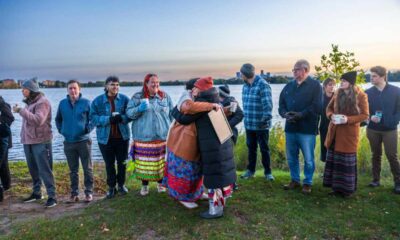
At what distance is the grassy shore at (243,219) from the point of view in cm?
454

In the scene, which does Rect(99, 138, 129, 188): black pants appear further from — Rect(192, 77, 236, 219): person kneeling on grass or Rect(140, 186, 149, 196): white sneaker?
Rect(192, 77, 236, 219): person kneeling on grass

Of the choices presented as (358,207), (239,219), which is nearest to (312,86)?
(358,207)

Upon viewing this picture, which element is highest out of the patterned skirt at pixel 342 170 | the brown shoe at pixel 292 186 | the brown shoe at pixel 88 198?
the patterned skirt at pixel 342 170

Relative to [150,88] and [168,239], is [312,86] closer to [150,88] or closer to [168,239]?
[150,88]

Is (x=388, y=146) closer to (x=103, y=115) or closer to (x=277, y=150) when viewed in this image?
(x=277, y=150)

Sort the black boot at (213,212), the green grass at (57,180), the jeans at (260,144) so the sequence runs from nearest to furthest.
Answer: the black boot at (213,212) < the jeans at (260,144) < the green grass at (57,180)

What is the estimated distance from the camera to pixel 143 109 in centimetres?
546

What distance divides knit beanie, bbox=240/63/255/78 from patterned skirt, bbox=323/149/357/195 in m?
1.96

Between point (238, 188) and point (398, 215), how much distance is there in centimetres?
258

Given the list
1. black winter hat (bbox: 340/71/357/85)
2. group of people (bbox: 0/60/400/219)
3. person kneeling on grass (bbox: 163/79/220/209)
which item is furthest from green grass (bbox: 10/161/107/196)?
black winter hat (bbox: 340/71/357/85)

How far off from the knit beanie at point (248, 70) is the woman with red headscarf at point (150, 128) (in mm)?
1618

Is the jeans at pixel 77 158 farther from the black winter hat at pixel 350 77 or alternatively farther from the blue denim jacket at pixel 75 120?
the black winter hat at pixel 350 77

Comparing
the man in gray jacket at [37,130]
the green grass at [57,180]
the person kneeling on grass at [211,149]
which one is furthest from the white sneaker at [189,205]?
the green grass at [57,180]

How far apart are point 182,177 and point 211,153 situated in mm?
653
